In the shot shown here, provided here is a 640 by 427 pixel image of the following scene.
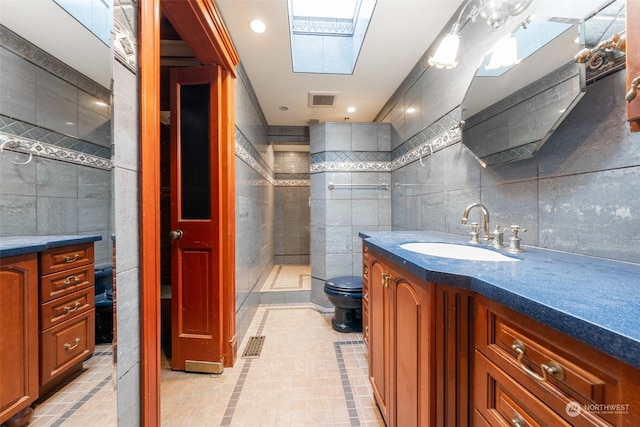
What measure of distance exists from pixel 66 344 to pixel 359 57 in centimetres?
223

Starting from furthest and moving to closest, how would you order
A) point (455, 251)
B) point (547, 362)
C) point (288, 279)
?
point (288, 279)
point (455, 251)
point (547, 362)

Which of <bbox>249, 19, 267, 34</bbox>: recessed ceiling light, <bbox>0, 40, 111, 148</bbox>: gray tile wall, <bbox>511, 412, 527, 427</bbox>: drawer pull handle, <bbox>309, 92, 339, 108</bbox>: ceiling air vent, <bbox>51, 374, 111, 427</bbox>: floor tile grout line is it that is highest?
<bbox>249, 19, 267, 34</bbox>: recessed ceiling light

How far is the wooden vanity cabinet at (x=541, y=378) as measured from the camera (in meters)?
0.35

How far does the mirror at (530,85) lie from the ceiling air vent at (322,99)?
1.49 metres

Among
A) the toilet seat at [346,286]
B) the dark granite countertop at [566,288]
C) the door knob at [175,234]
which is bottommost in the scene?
the toilet seat at [346,286]

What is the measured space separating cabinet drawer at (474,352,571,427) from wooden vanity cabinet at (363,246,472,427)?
0.14 feet

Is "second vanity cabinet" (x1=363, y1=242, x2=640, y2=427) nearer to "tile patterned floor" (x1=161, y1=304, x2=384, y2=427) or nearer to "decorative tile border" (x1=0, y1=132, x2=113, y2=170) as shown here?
"tile patterned floor" (x1=161, y1=304, x2=384, y2=427)

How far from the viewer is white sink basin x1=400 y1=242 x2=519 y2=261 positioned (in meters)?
1.01

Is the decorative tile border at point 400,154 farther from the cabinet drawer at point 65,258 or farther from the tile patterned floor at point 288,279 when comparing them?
the cabinet drawer at point 65,258

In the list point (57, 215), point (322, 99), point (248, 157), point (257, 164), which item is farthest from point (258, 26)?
point (57, 215)

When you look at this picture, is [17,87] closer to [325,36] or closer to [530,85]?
[530,85]

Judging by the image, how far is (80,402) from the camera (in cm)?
58

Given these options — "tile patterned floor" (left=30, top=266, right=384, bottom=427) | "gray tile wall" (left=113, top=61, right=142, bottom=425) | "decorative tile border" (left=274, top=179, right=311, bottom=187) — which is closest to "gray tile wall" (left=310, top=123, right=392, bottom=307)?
"tile patterned floor" (left=30, top=266, right=384, bottom=427)

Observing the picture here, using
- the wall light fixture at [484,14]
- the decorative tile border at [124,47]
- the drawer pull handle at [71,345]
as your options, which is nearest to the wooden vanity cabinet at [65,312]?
the drawer pull handle at [71,345]
